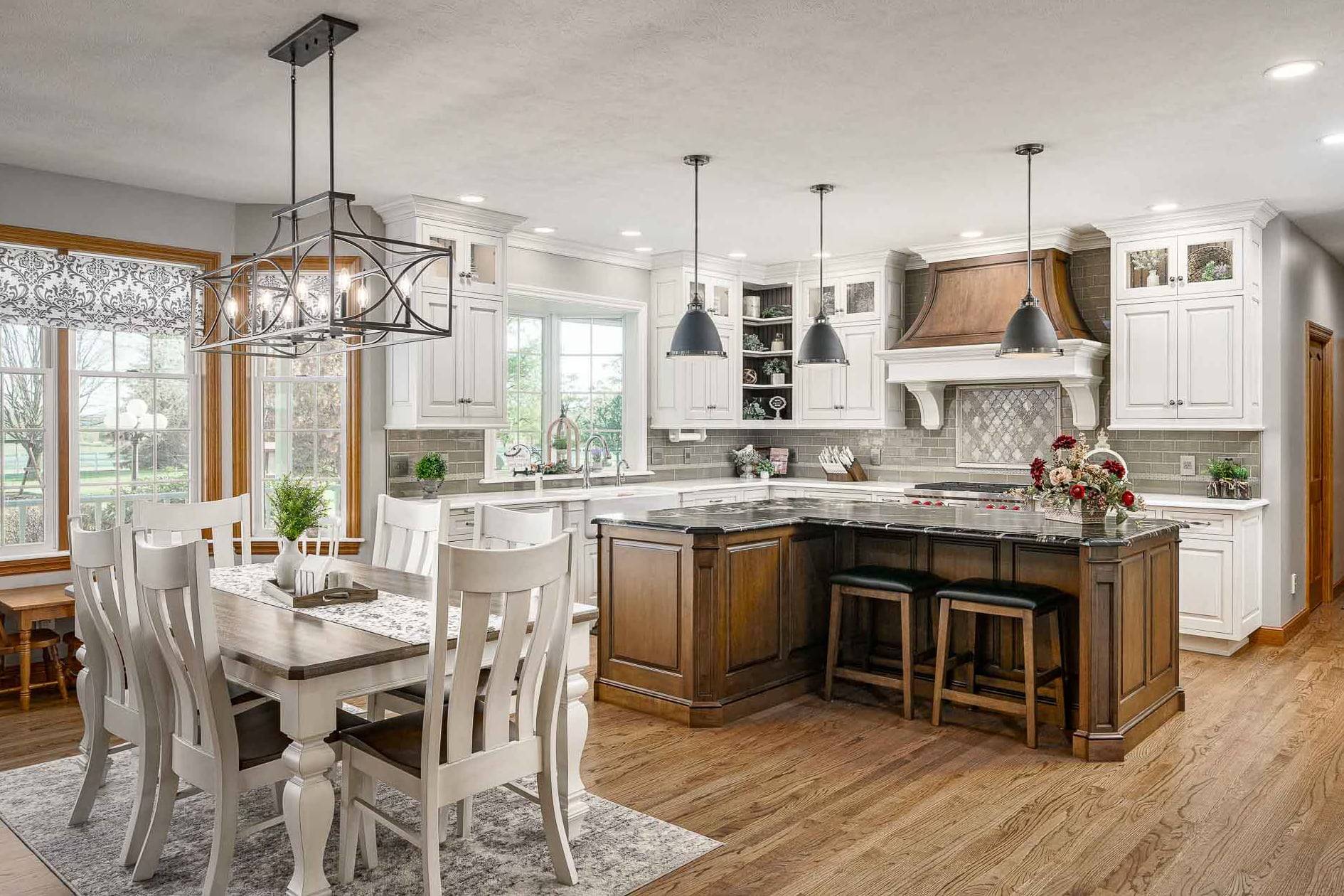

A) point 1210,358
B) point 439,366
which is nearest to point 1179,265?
point 1210,358

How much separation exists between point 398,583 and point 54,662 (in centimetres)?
240

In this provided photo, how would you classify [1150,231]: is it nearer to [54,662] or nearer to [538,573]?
[538,573]

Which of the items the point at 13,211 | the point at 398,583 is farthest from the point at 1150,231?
the point at 13,211

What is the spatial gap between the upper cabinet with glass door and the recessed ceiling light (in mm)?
2325

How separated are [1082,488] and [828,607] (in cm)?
140

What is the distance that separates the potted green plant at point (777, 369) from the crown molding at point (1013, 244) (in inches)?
60.5

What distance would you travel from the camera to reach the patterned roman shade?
4797 mm

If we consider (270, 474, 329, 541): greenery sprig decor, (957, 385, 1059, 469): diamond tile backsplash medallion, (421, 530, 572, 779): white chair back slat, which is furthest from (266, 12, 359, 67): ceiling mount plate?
(957, 385, 1059, 469): diamond tile backsplash medallion

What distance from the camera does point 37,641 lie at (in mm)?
4672

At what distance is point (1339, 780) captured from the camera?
143 inches

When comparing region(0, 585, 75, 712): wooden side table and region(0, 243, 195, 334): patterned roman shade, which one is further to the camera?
region(0, 243, 195, 334): patterned roman shade

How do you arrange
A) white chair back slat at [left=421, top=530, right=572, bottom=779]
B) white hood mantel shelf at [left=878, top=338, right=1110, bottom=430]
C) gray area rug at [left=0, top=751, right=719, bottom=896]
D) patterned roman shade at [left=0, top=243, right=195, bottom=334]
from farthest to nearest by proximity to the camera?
white hood mantel shelf at [left=878, top=338, right=1110, bottom=430]
patterned roman shade at [left=0, top=243, right=195, bottom=334]
gray area rug at [left=0, top=751, right=719, bottom=896]
white chair back slat at [left=421, top=530, right=572, bottom=779]

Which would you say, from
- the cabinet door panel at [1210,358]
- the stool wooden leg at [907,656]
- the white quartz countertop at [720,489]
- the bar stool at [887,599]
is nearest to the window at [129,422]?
the white quartz countertop at [720,489]

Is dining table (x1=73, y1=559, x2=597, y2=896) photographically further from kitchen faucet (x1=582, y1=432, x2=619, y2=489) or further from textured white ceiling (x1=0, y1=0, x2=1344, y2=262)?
kitchen faucet (x1=582, y1=432, x2=619, y2=489)
